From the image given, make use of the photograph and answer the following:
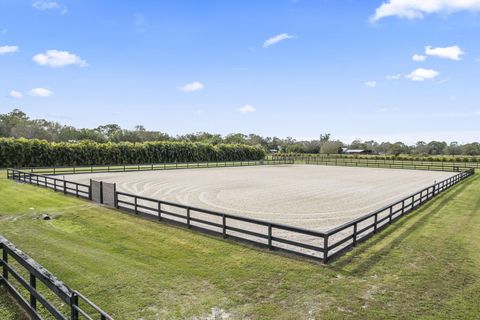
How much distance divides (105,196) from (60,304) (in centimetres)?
1097

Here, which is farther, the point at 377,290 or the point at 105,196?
the point at 105,196

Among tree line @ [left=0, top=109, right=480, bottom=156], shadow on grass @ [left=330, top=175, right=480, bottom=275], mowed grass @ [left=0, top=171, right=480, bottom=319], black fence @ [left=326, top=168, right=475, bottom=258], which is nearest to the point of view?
mowed grass @ [left=0, top=171, right=480, bottom=319]

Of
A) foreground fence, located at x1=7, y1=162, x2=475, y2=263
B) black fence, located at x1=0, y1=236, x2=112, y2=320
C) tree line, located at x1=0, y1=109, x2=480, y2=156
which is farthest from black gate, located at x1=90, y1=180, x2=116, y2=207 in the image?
tree line, located at x1=0, y1=109, x2=480, y2=156

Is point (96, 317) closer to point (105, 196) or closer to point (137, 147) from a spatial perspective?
point (105, 196)

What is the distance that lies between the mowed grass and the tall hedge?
116 ft

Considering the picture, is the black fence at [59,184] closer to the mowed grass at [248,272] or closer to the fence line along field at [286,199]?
the fence line along field at [286,199]

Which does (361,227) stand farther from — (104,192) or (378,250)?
(104,192)

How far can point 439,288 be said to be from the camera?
7512 mm

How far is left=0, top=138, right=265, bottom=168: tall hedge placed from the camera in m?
42.8

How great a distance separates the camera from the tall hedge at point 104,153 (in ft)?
140

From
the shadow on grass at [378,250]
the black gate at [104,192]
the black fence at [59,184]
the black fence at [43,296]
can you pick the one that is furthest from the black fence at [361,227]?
the black fence at [59,184]

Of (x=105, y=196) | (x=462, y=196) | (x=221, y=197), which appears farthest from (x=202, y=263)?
(x=462, y=196)

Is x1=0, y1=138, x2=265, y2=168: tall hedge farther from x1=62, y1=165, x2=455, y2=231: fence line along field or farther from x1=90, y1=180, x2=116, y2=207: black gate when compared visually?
x1=90, y1=180, x2=116, y2=207: black gate

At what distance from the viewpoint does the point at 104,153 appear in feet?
172
